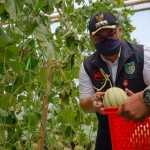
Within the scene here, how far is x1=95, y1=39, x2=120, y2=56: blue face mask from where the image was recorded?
152 centimetres

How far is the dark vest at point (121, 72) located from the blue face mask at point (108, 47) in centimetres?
4

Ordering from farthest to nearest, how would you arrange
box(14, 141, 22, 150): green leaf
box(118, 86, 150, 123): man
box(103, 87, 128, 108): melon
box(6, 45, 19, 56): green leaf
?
box(14, 141, 22, 150): green leaf
box(6, 45, 19, 56): green leaf
box(103, 87, 128, 108): melon
box(118, 86, 150, 123): man

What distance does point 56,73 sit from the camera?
6.69 feet

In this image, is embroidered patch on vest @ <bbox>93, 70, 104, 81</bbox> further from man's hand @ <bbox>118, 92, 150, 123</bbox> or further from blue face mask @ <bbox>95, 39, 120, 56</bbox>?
man's hand @ <bbox>118, 92, 150, 123</bbox>

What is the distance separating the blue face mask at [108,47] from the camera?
5.00 ft

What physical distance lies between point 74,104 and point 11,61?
1115 mm

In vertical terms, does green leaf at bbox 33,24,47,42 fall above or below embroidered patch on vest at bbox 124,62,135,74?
above

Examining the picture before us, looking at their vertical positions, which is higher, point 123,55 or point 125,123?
point 123,55

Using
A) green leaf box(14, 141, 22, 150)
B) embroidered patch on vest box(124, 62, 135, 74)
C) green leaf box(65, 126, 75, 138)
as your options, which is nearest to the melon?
embroidered patch on vest box(124, 62, 135, 74)

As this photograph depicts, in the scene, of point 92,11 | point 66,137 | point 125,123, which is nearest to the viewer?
point 125,123

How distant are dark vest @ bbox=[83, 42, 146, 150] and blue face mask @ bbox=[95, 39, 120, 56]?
1.7 inches

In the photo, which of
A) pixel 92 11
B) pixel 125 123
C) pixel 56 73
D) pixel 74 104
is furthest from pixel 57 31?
pixel 125 123

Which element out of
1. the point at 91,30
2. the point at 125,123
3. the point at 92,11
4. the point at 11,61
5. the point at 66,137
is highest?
the point at 92,11

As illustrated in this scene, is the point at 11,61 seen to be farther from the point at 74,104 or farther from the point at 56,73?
the point at 74,104
